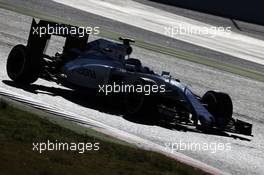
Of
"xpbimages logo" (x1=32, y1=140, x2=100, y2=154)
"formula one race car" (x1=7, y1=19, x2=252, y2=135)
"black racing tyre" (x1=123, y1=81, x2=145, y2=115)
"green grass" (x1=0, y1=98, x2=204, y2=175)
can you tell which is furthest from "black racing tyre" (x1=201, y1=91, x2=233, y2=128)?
"xpbimages logo" (x1=32, y1=140, x2=100, y2=154)

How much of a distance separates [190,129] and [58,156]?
187 inches

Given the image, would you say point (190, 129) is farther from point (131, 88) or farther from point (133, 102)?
point (131, 88)

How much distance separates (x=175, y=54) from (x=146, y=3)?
1253 centimetres

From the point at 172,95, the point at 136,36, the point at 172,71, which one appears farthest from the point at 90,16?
the point at 172,95

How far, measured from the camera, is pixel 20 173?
682 cm

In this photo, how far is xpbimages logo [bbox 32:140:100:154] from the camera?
321 inches

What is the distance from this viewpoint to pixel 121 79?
12.6 m

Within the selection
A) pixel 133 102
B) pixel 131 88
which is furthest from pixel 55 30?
pixel 133 102

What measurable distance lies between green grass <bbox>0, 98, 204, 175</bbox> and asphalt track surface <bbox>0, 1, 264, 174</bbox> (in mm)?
1556

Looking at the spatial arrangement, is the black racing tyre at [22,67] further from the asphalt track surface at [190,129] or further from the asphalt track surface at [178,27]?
the asphalt track surface at [178,27]

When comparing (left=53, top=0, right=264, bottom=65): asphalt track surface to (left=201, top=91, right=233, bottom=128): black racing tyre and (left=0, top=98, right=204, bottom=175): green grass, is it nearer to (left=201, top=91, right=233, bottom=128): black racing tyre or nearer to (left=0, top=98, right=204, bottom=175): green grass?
(left=201, top=91, right=233, bottom=128): black racing tyre

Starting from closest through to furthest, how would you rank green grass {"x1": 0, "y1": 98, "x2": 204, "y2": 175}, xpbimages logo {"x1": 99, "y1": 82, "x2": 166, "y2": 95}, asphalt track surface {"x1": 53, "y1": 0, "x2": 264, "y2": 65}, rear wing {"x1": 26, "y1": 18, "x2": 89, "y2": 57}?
green grass {"x1": 0, "y1": 98, "x2": 204, "y2": 175}
xpbimages logo {"x1": 99, "y1": 82, "x2": 166, "y2": 95}
rear wing {"x1": 26, "y1": 18, "x2": 89, "y2": 57}
asphalt track surface {"x1": 53, "y1": 0, "x2": 264, "y2": 65}

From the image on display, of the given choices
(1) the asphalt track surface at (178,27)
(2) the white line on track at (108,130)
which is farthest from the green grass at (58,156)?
(1) the asphalt track surface at (178,27)

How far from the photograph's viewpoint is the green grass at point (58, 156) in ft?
23.9
